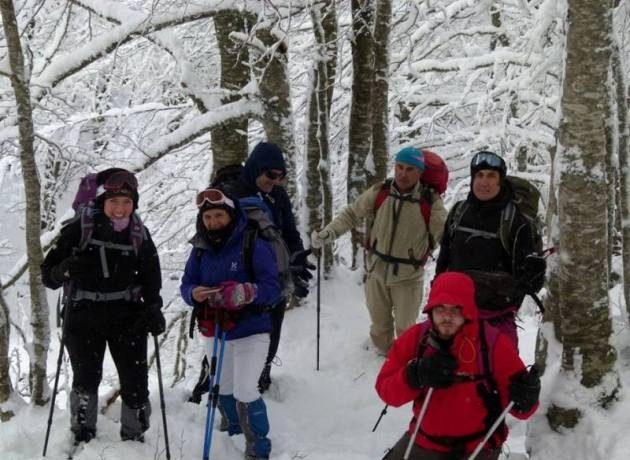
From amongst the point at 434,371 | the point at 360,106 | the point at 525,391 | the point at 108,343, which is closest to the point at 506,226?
the point at 525,391

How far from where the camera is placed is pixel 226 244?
450 centimetres

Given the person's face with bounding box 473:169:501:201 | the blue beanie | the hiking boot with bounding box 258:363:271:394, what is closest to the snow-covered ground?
the hiking boot with bounding box 258:363:271:394

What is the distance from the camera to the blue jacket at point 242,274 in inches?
176

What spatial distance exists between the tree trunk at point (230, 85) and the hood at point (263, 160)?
2040mm

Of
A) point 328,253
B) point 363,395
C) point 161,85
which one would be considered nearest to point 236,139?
point 328,253

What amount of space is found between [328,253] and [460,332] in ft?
15.8

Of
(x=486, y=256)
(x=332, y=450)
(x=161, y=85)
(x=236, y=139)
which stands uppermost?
(x=161, y=85)

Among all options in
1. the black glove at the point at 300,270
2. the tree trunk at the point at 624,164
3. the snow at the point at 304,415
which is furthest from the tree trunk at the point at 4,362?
the tree trunk at the point at 624,164

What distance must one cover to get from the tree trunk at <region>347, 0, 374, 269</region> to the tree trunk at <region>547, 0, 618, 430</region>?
373 centimetres

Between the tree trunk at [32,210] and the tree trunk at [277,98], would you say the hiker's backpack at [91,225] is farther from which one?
the tree trunk at [277,98]

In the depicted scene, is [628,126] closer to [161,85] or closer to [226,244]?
[226,244]

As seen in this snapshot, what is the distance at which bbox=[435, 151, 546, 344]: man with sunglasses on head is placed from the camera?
4367mm

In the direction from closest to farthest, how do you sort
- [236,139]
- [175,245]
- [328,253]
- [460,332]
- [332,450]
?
[460,332] < [332,450] < [236,139] < [328,253] < [175,245]

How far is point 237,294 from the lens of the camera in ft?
14.0
